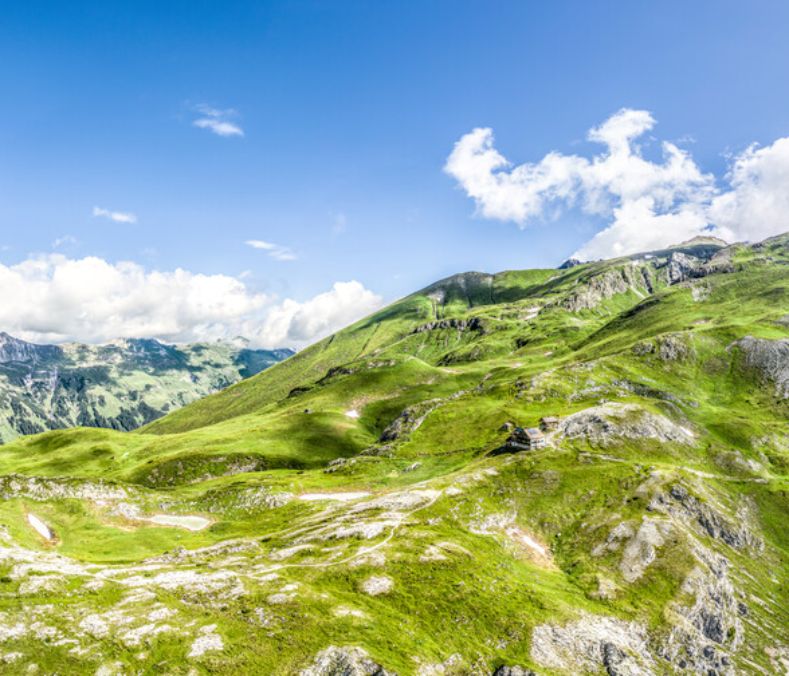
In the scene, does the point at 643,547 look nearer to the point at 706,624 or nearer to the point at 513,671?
the point at 706,624

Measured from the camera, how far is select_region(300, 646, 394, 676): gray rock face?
43781 mm

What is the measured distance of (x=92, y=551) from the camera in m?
79.5

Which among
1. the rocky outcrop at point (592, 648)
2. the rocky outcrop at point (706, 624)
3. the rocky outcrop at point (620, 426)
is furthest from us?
the rocky outcrop at point (620, 426)

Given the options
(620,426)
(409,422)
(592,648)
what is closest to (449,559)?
(592,648)

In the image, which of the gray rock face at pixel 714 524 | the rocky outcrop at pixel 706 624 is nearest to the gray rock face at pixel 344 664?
the rocky outcrop at pixel 706 624

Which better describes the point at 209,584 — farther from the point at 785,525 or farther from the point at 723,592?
the point at 785,525

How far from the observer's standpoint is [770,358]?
176375mm

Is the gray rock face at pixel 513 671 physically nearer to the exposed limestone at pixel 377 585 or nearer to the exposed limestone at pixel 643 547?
the exposed limestone at pixel 377 585

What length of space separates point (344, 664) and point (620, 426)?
96928 millimetres

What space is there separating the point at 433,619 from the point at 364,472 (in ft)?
247

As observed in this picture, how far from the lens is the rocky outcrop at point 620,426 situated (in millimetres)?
116438

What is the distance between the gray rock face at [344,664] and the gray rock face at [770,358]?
17502 centimetres

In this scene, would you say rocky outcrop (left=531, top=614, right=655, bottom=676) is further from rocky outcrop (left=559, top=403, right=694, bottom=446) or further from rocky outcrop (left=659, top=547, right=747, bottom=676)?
rocky outcrop (left=559, top=403, right=694, bottom=446)

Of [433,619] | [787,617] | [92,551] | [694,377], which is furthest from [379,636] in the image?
[694,377]
